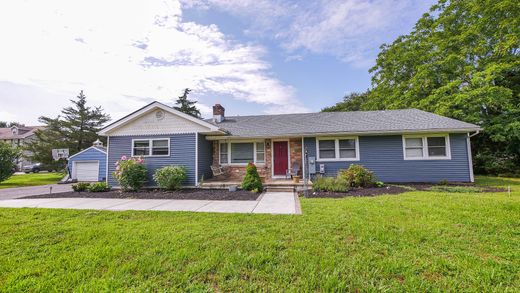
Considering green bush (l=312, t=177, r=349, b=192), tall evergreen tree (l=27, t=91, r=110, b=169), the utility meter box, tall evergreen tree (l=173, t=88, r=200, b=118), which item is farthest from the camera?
tall evergreen tree (l=173, t=88, r=200, b=118)

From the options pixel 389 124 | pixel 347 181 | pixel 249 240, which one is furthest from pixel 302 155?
pixel 249 240

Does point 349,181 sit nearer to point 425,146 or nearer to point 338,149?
point 338,149

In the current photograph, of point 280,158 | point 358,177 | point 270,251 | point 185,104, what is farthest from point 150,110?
point 185,104

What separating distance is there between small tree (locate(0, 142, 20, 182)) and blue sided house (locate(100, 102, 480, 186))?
9.73 m

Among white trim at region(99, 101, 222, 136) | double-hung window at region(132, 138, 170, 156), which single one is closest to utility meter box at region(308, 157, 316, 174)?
white trim at region(99, 101, 222, 136)

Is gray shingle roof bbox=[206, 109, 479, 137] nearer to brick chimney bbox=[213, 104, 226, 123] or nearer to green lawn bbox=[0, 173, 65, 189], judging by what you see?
brick chimney bbox=[213, 104, 226, 123]

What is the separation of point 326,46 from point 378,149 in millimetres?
6721

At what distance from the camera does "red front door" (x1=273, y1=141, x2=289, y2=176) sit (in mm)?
11523

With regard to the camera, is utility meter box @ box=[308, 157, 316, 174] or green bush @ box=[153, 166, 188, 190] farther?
utility meter box @ box=[308, 157, 316, 174]

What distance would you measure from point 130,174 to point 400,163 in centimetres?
1272

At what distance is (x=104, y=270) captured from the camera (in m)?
2.67

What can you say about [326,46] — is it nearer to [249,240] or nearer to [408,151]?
[408,151]

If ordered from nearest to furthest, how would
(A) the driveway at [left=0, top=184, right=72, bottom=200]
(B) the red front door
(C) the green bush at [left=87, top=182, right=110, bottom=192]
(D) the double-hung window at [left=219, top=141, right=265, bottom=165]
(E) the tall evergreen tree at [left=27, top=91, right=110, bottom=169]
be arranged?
(A) the driveway at [left=0, top=184, right=72, bottom=200] < (C) the green bush at [left=87, top=182, right=110, bottom=192] < (B) the red front door < (D) the double-hung window at [left=219, top=141, right=265, bottom=165] < (E) the tall evergreen tree at [left=27, top=91, right=110, bottom=169]

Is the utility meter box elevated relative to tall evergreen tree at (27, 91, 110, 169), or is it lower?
lower
